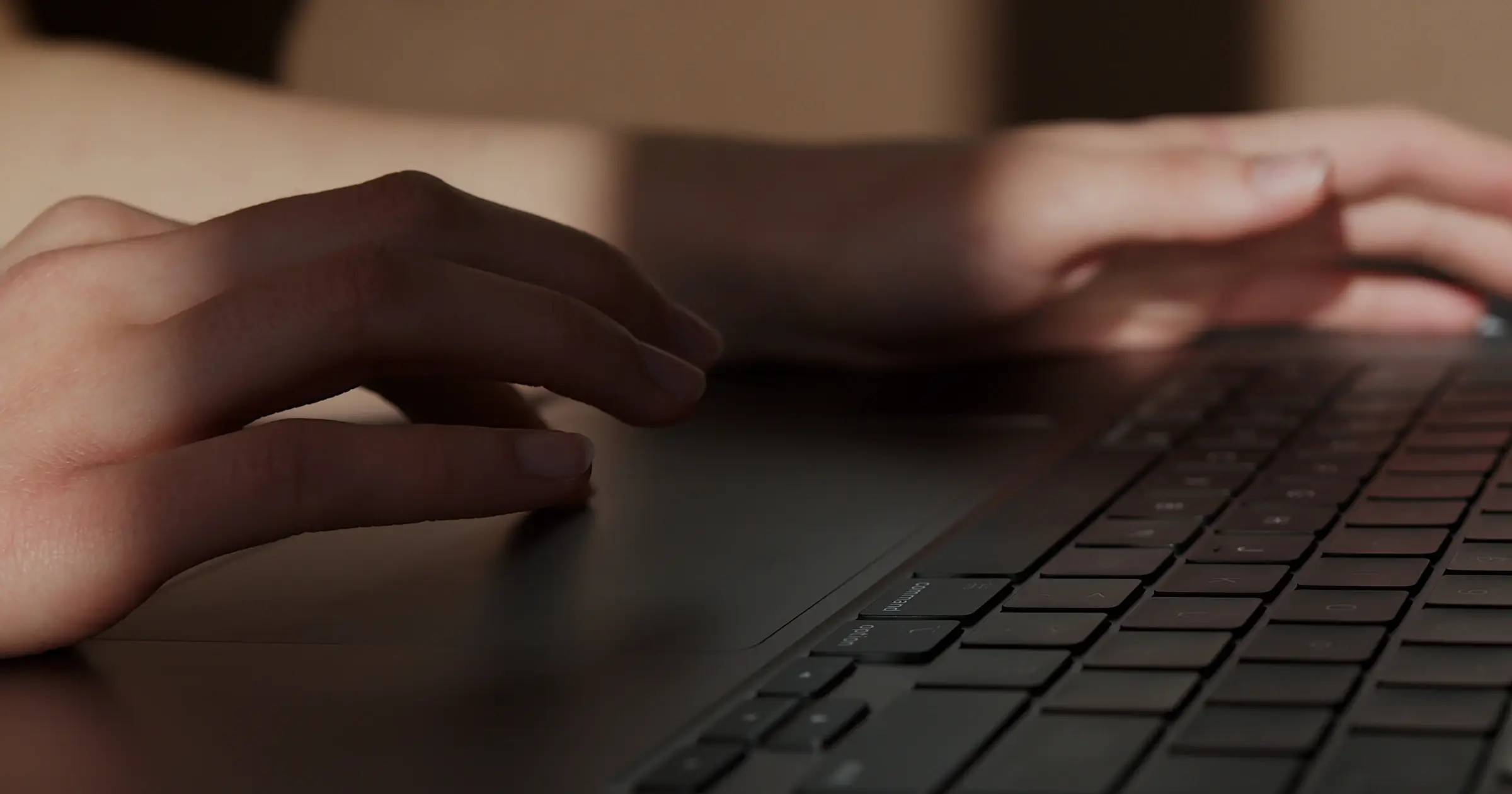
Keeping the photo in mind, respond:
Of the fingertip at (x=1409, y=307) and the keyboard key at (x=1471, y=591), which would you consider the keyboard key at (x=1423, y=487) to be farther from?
the fingertip at (x=1409, y=307)

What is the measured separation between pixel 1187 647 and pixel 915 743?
78mm

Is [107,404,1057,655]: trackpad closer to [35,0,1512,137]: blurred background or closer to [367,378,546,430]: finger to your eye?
[367,378,546,430]: finger

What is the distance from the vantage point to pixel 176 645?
430 mm

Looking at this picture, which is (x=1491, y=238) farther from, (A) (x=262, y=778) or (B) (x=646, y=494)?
(A) (x=262, y=778)

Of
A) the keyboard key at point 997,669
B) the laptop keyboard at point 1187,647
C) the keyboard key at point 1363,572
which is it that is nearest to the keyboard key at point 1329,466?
the laptop keyboard at point 1187,647

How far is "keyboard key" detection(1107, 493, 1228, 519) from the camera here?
0.49m

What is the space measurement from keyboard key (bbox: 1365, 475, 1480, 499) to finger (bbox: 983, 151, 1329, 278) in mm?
259

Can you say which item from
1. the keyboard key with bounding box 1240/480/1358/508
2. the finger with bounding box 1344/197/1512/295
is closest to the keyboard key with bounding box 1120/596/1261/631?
the keyboard key with bounding box 1240/480/1358/508

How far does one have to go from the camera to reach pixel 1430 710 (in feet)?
1.01

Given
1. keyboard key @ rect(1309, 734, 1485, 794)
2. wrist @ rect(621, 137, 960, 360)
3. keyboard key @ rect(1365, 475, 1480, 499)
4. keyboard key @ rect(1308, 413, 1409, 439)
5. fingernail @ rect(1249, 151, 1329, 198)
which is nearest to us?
keyboard key @ rect(1309, 734, 1485, 794)

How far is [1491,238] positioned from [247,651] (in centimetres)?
72

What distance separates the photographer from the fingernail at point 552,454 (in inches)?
18.4

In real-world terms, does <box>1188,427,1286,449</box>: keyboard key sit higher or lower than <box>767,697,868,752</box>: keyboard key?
lower

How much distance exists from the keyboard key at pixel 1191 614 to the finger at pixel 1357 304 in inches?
20.4
